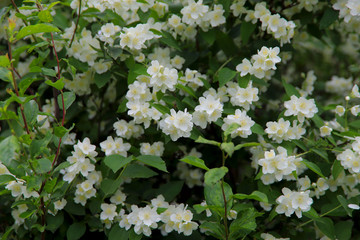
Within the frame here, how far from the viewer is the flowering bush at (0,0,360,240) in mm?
1753

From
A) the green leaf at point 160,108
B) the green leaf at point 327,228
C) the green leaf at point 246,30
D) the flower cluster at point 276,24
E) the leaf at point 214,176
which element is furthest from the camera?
the green leaf at point 246,30

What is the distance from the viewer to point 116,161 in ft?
5.95

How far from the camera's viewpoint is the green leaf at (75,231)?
195 cm

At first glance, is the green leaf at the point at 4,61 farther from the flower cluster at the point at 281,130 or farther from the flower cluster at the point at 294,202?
the flower cluster at the point at 294,202

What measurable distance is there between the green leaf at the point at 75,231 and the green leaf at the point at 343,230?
46.9 inches

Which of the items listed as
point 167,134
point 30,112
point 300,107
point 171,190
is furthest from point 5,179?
point 300,107

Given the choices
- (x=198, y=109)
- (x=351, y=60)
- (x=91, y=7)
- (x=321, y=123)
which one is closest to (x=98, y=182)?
(x=198, y=109)

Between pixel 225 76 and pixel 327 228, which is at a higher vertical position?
pixel 225 76

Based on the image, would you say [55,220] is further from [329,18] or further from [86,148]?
[329,18]

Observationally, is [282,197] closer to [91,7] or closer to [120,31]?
[120,31]

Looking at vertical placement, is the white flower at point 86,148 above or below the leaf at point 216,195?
below

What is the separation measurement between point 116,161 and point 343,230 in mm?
1114

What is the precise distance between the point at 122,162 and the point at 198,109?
1.28 feet

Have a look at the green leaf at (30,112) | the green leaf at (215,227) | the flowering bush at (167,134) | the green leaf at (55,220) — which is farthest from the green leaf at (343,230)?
the green leaf at (30,112)
